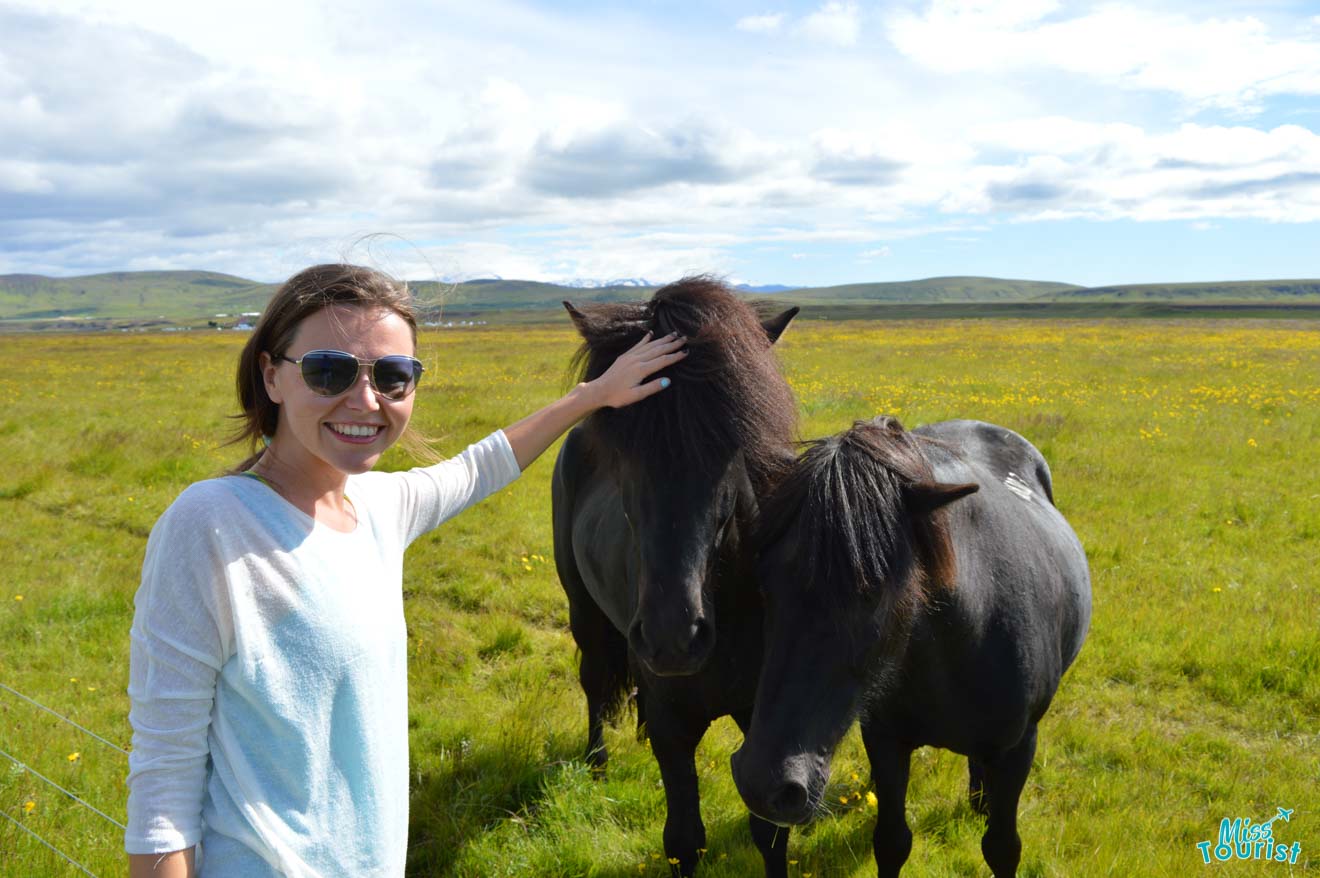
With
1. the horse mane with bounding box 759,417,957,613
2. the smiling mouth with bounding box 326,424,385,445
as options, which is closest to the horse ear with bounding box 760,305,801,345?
the horse mane with bounding box 759,417,957,613

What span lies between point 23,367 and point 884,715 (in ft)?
138

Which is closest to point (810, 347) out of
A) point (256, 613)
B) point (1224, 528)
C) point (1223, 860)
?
point (1224, 528)

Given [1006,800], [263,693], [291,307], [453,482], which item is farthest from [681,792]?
[291,307]

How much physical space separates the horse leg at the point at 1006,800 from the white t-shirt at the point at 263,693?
2524 mm

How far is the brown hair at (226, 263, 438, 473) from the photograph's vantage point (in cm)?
203

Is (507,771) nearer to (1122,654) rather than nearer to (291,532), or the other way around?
(291,532)

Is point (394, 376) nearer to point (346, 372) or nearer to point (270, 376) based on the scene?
point (346, 372)

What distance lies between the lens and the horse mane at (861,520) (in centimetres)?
253

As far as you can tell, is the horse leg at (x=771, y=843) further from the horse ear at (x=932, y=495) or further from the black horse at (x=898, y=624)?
the horse ear at (x=932, y=495)

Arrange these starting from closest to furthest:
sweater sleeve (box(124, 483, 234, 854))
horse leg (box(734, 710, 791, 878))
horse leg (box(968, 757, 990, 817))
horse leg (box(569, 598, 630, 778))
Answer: sweater sleeve (box(124, 483, 234, 854)), horse leg (box(734, 710, 791, 878)), horse leg (box(968, 757, 990, 817)), horse leg (box(569, 598, 630, 778))

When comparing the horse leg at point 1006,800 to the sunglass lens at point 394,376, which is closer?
the sunglass lens at point 394,376

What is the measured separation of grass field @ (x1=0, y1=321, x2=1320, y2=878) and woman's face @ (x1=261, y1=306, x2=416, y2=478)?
36.0 inches

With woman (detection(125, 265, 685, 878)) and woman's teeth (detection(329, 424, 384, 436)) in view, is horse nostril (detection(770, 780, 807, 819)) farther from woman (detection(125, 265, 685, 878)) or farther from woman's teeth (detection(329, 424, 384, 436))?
woman's teeth (detection(329, 424, 384, 436))

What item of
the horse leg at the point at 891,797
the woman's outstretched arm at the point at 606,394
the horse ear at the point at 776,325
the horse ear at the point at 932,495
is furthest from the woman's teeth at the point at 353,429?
the horse leg at the point at 891,797
